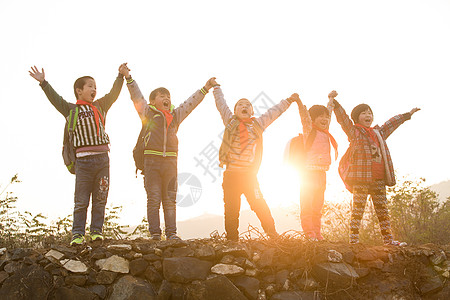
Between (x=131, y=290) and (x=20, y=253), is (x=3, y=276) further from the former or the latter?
(x=131, y=290)

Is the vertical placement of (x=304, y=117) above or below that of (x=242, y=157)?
above

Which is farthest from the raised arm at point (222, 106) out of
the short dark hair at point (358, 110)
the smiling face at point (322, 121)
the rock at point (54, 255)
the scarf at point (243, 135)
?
the rock at point (54, 255)

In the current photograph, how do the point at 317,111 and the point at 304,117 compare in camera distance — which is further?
the point at 317,111

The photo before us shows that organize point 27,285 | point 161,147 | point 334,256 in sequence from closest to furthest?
point 27,285, point 334,256, point 161,147

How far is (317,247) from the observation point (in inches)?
171

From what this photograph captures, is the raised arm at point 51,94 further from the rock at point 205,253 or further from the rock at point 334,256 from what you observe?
the rock at point 334,256

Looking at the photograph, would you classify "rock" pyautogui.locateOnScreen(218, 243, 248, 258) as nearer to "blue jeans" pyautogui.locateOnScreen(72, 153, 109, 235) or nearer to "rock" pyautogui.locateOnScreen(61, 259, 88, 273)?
"rock" pyautogui.locateOnScreen(61, 259, 88, 273)

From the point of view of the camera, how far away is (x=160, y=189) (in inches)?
190

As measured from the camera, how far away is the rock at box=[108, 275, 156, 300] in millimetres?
3779

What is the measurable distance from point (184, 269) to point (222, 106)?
Result: 243 cm

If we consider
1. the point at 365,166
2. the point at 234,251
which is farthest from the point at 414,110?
the point at 234,251

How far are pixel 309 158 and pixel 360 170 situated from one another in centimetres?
82

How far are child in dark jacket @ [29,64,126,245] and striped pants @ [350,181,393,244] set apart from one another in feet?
11.8

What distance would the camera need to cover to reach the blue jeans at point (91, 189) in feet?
14.6
